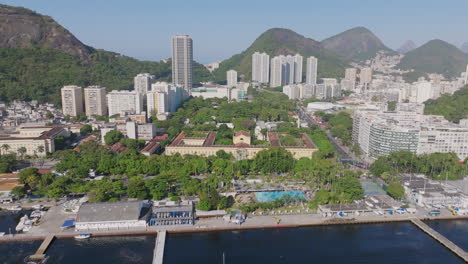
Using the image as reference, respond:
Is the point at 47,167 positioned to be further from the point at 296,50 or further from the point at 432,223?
the point at 296,50

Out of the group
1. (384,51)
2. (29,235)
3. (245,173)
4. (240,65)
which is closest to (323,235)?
(245,173)

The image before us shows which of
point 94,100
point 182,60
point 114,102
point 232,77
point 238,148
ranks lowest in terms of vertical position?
point 238,148

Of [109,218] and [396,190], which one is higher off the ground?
[396,190]

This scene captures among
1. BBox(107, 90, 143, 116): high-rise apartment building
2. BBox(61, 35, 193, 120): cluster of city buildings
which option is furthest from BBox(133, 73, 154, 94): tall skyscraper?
BBox(107, 90, 143, 116): high-rise apartment building

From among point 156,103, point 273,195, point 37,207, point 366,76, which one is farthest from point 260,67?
point 37,207

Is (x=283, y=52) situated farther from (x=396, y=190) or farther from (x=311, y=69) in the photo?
(x=396, y=190)
